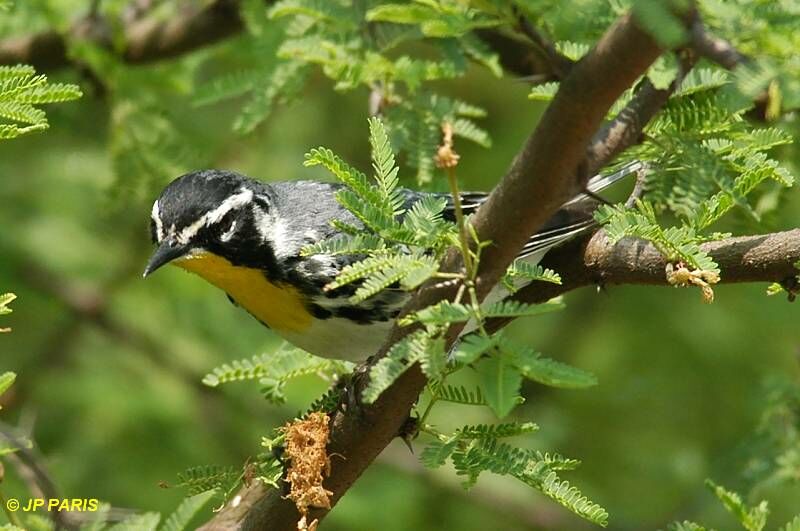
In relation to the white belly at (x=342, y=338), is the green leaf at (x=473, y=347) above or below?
above

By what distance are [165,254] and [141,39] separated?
2.23m

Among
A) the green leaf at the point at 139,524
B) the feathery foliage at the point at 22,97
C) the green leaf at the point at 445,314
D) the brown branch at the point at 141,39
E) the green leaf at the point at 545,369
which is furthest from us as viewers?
the brown branch at the point at 141,39

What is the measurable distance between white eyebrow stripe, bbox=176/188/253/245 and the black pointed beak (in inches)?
1.0

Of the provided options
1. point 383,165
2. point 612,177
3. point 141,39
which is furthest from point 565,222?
point 141,39

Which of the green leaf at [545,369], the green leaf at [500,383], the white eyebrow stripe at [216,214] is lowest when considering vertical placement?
the white eyebrow stripe at [216,214]

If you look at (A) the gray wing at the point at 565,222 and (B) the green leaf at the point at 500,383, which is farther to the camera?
(A) the gray wing at the point at 565,222

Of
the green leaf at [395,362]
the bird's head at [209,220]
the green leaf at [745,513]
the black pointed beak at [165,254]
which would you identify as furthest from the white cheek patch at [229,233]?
the green leaf at [745,513]

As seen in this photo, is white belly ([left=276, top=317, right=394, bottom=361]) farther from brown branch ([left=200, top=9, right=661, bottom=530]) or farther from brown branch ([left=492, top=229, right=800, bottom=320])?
brown branch ([left=200, top=9, right=661, bottom=530])

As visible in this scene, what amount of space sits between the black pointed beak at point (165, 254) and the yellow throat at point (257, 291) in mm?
66

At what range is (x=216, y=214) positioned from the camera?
423 cm

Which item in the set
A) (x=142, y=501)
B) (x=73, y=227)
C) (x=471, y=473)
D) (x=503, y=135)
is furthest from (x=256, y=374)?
(x=503, y=135)

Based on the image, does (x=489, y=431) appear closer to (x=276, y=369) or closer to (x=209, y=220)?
(x=276, y=369)

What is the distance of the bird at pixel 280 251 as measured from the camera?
4.11 m

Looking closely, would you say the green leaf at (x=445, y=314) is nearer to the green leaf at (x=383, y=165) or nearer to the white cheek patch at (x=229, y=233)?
the green leaf at (x=383, y=165)
